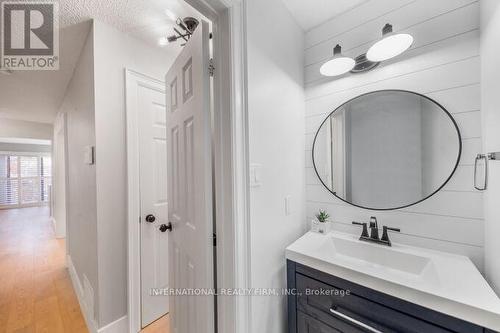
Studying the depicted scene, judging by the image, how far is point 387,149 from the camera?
1200 mm

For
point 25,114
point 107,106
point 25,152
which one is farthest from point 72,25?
point 25,152

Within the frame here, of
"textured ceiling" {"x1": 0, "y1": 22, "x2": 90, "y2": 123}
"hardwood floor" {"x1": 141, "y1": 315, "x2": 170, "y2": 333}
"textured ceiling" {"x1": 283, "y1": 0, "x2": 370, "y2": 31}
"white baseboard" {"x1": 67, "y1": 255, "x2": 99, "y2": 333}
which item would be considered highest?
"textured ceiling" {"x1": 0, "y1": 22, "x2": 90, "y2": 123}

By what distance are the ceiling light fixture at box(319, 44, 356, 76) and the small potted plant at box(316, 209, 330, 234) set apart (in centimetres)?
92

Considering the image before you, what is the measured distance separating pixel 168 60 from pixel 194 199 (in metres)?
1.50

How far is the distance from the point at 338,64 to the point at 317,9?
410 millimetres

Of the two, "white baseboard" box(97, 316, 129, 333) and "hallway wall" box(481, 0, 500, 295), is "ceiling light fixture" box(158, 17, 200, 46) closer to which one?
"hallway wall" box(481, 0, 500, 295)

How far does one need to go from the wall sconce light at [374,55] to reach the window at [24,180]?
9108 millimetres

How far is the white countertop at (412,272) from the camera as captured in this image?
68 centimetres

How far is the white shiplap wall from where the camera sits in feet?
3.23

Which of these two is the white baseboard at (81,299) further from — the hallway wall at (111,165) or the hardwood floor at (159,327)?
the hardwood floor at (159,327)

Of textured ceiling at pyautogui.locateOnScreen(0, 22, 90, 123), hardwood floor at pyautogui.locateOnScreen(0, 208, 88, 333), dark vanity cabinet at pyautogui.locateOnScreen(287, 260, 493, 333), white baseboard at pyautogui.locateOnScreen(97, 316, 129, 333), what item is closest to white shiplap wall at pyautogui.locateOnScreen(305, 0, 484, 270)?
dark vanity cabinet at pyautogui.locateOnScreen(287, 260, 493, 333)

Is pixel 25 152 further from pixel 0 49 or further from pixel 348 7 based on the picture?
pixel 348 7

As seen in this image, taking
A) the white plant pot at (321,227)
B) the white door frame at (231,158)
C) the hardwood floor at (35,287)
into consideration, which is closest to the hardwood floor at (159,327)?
the hardwood floor at (35,287)

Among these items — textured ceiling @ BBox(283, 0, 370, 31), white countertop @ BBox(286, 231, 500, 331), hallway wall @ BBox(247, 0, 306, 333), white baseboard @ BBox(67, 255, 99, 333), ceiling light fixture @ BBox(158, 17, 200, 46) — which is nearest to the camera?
white countertop @ BBox(286, 231, 500, 331)
